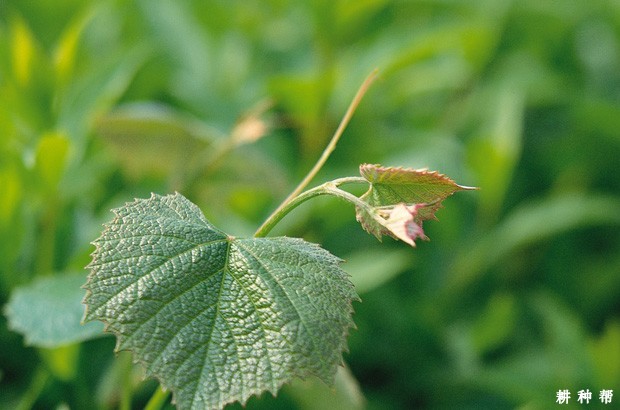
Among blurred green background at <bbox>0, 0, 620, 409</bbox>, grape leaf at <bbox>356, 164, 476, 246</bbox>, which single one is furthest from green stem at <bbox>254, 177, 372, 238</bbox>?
blurred green background at <bbox>0, 0, 620, 409</bbox>

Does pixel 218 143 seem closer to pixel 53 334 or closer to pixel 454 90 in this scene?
pixel 53 334

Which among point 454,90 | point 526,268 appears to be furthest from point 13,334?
point 454,90

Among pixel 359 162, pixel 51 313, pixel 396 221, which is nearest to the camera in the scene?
pixel 396 221

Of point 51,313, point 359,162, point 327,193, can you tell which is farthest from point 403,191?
point 359,162

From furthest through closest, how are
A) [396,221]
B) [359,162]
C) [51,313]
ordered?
[359,162] → [51,313] → [396,221]

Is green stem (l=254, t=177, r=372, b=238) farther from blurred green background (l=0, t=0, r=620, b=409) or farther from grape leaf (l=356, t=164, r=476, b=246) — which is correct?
blurred green background (l=0, t=0, r=620, b=409)

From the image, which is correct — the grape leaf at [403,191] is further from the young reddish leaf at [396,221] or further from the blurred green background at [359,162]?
the blurred green background at [359,162]

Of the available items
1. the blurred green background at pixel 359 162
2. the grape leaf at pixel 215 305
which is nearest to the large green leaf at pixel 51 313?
the blurred green background at pixel 359 162

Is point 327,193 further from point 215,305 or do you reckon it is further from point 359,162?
point 359,162
